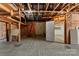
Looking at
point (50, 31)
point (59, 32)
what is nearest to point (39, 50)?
point (59, 32)

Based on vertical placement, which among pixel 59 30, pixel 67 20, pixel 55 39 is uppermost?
pixel 67 20

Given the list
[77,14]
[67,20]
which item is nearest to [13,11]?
[67,20]

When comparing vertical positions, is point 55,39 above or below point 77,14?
below

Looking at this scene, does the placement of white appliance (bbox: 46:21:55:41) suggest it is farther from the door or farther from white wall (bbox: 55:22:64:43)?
white wall (bbox: 55:22:64:43)

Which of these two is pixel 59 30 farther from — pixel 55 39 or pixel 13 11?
pixel 13 11

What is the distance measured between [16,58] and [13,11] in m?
6.46

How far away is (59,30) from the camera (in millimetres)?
9453

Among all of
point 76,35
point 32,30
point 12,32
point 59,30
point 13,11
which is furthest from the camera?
point 32,30

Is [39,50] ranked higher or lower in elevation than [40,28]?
lower

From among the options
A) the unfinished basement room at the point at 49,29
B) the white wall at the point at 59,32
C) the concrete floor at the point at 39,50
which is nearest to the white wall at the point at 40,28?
the unfinished basement room at the point at 49,29

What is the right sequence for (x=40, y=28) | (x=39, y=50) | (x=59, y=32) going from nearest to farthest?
(x=39, y=50) < (x=59, y=32) < (x=40, y=28)

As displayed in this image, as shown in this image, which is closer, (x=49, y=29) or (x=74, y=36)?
(x=74, y=36)

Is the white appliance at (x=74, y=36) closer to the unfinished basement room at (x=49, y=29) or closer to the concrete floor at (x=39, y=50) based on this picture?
the unfinished basement room at (x=49, y=29)

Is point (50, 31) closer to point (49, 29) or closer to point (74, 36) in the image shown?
point (49, 29)
